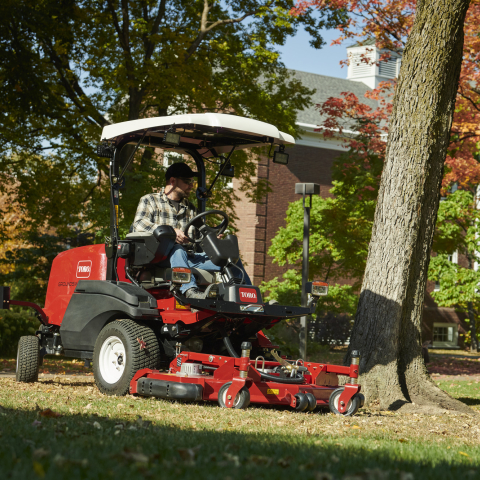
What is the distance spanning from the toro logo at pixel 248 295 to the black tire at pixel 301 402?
0.93 metres

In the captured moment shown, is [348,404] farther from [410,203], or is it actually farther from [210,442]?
[410,203]

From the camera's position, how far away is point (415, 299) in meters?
8.05

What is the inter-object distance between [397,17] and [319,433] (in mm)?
11461

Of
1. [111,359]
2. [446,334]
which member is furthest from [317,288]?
[446,334]

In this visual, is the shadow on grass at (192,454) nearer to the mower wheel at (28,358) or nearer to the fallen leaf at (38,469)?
the fallen leaf at (38,469)

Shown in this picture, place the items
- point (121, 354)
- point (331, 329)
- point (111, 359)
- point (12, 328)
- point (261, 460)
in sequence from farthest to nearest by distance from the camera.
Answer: point (331, 329)
point (12, 328)
point (111, 359)
point (121, 354)
point (261, 460)

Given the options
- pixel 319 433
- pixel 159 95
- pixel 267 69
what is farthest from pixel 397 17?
pixel 319 433

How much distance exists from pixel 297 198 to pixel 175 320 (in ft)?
69.1

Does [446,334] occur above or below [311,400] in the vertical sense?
below

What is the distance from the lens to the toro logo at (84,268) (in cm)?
755

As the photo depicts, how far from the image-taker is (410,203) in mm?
7828

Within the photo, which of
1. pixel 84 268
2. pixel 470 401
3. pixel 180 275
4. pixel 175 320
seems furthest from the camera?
pixel 470 401

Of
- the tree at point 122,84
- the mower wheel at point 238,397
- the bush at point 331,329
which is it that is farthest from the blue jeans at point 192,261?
the bush at point 331,329

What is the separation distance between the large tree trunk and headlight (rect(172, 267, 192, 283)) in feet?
8.82
